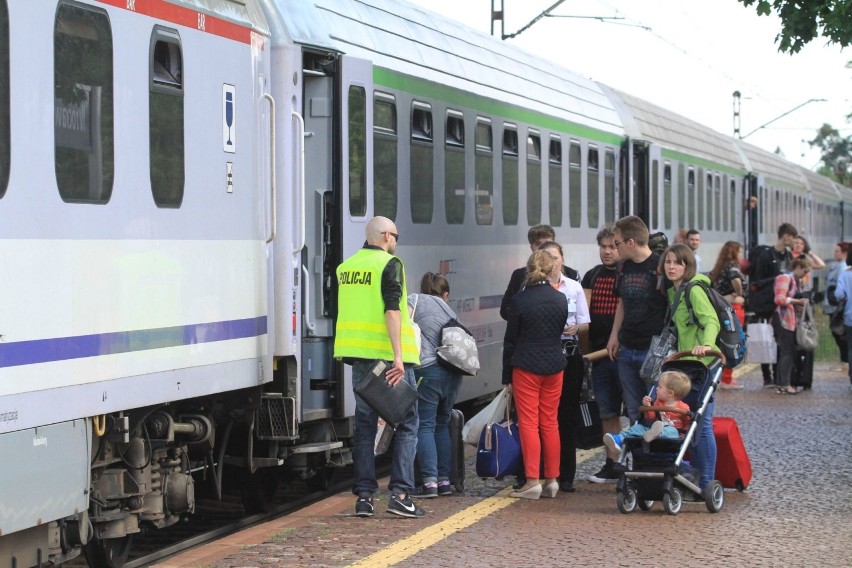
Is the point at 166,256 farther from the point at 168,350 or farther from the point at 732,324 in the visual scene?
the point at 732,324

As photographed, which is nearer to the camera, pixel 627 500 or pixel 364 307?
pixel 364 307

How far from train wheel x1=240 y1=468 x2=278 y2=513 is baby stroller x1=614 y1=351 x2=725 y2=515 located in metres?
2.53

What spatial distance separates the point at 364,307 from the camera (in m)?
9.55

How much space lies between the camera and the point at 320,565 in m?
8.25

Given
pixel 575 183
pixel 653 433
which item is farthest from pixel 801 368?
pixel 653 433

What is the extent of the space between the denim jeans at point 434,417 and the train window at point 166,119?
2909 mm

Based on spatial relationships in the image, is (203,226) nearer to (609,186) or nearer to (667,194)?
(609,186)

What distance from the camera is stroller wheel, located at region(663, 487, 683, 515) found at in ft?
32.6

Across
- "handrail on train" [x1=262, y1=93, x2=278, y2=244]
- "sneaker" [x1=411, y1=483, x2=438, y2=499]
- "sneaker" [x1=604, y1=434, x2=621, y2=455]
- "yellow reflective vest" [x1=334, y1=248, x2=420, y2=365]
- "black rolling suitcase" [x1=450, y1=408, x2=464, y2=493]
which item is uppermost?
"handrail on train" [x1=262, y1=93, x2=278, y2=244]

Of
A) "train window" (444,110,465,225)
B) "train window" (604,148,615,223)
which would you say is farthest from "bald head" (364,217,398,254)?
"train window" (604,148,615,223)

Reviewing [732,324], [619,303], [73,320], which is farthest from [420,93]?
[73,320]

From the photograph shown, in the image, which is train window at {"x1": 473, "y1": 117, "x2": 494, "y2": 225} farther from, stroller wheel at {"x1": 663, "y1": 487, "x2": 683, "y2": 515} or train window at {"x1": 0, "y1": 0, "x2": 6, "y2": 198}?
train window at {"x1": 0, "y1": 0, "x2": 6, "y2": 198}

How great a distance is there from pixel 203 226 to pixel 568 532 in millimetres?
2858

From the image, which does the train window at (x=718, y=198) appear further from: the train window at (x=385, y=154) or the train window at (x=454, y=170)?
the train window at (x=385, y=154)
